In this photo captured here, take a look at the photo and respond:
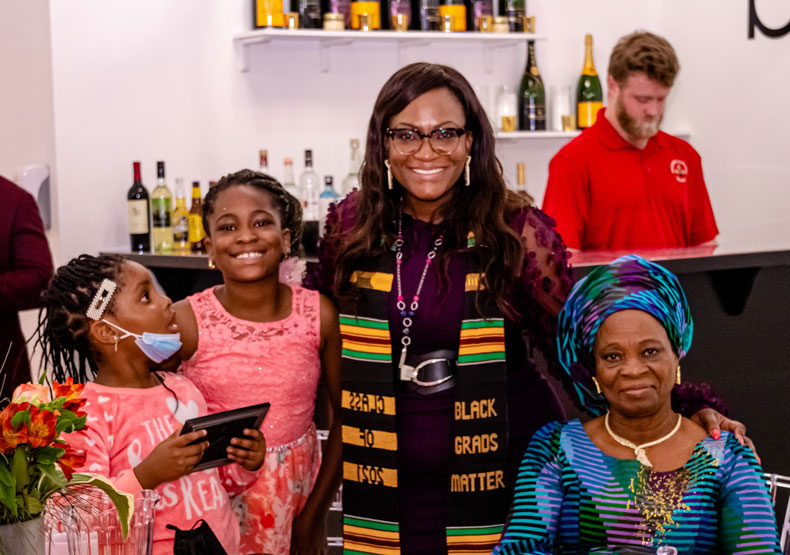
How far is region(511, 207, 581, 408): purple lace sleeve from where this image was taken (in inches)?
77.8

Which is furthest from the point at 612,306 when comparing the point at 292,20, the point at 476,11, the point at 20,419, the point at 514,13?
the point at 514,13

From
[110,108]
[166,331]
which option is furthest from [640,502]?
[110,108]

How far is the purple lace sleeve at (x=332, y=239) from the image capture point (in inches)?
84.8

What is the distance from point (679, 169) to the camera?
13.3ft

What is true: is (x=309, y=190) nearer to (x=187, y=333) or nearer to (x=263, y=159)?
(x=263, y=159)

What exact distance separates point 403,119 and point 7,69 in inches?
128

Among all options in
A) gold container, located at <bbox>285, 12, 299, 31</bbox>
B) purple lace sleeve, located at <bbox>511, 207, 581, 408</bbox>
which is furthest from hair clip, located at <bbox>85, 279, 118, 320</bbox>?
gold container, located at <bbox>285, 12, 299, 31</bbox>

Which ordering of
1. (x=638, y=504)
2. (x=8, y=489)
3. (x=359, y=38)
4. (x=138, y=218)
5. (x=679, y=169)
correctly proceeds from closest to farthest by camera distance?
(x=8, y=489)
(x=638, y=504)
(x=679, y=169)
(x=138, y=218)
(x=359, y=38)

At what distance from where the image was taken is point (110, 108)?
457 cm

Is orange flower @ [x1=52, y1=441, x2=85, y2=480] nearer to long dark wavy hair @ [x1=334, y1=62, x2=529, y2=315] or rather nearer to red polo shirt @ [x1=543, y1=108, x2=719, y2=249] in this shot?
long dark wavy hair @ [x1=334, y1=62, x2=529, y2=315]

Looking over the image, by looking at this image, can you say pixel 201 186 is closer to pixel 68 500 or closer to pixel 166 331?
pixel 166 331

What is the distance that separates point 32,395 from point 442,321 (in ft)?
2.70

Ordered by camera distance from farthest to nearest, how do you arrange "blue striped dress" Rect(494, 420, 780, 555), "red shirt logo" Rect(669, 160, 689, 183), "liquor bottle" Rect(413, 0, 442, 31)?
"liquor bottle" Rect(413, 0, 442, 31), "red shirt logo" Rect(669, 160, 689, 183), "blue striped dress" Rect(494, 420, 780, 555)

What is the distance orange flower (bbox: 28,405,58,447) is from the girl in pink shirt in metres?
0.49
